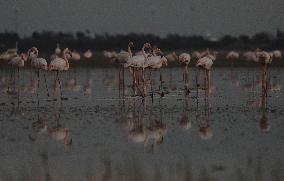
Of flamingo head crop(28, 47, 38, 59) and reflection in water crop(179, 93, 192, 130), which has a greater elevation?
flamingo head crop(28, 47, 38, 59)

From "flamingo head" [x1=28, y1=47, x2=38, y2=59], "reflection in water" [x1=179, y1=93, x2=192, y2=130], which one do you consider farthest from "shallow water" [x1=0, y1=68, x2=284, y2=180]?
"flamingo head" [x1=28, y1=47, x2=38, y2=59]

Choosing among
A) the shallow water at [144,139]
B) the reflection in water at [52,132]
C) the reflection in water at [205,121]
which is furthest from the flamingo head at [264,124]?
the reflection in water at [52,132]

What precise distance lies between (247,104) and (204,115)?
2.67 m

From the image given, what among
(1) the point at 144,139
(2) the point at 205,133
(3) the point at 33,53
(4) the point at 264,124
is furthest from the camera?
(3) the point at 33,53

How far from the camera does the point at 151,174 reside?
29.6 feet

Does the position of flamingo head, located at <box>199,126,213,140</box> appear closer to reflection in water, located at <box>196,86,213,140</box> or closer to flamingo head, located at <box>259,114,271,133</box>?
reflection in water, located at <box>196,86,213,140</box>

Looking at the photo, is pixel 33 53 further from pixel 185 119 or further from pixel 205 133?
pixel 205 133

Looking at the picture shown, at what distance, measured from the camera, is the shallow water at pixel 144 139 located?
30.3ft

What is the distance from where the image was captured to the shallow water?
924 centimetres

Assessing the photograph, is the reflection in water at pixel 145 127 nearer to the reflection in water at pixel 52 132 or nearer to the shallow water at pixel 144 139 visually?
the shallow water at pixel 144 139

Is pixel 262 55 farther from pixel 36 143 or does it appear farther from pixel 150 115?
Result: pixel 36 143

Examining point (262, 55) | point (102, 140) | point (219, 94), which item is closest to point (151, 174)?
point (102, 140)

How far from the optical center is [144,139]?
1193 cm

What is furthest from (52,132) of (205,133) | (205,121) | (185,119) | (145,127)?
(205,121)
